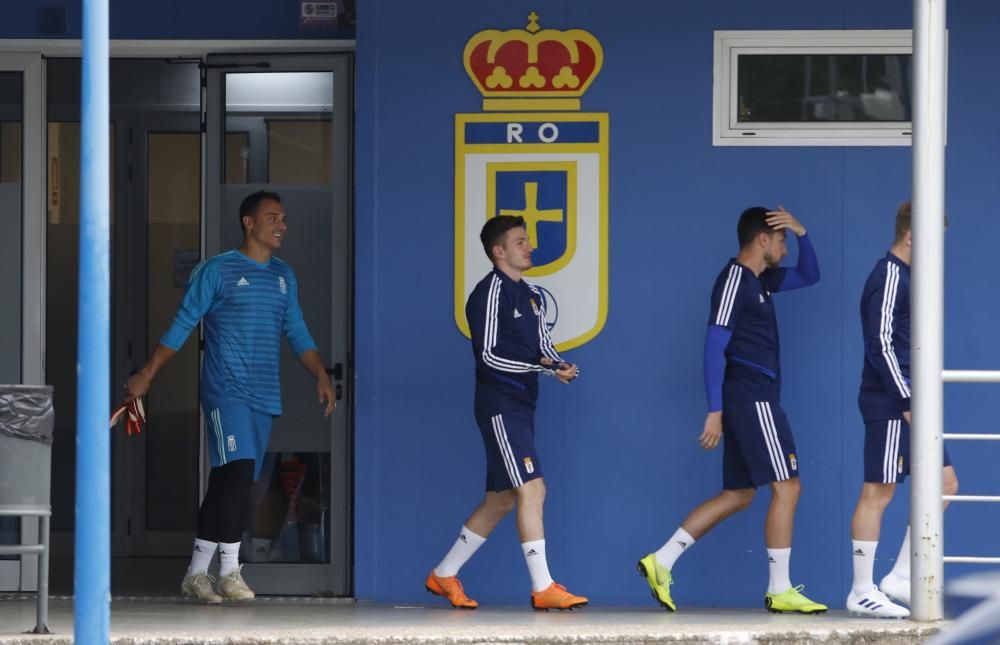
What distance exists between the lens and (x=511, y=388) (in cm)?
775

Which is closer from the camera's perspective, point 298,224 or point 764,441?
point 764,441

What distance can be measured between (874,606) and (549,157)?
8.60 feet

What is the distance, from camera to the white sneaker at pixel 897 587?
25.1 ft

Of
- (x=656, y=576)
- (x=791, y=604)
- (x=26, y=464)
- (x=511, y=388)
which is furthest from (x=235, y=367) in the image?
(x=791, y=604)

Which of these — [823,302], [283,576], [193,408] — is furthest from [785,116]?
[193,408]

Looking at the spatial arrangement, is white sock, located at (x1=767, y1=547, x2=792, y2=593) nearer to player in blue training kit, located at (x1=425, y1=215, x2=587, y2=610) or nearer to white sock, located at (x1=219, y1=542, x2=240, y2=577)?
player in blue training kit, located at (x1=425, y1=215, x2=587, y2=610)

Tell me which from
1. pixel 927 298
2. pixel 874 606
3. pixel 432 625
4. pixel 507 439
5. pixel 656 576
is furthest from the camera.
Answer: pixel 656 576

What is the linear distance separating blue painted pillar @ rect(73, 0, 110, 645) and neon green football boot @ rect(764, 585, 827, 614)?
3.46m

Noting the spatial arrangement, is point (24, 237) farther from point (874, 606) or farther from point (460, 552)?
point (874, 606)

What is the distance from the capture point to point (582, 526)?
832 cm

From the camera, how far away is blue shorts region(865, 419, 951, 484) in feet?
24.8

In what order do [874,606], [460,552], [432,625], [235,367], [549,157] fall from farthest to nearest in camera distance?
1. [549,157]
2. [235,367]
3. [460,552]
4. [874,606]
5. [432,625]

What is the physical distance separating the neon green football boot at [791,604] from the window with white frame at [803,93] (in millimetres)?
2183

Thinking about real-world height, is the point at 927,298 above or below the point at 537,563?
above
